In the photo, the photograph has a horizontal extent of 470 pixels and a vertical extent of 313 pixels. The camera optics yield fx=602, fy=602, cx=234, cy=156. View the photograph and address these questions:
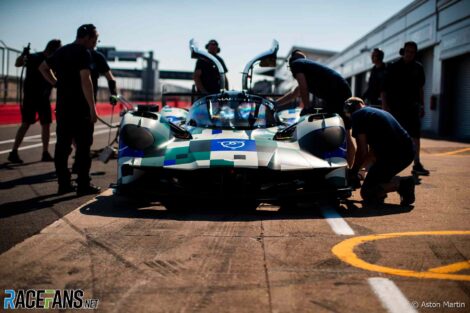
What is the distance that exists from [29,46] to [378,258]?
284 inches

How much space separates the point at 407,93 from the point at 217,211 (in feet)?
12.6

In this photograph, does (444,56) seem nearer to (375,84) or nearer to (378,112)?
(375,84)

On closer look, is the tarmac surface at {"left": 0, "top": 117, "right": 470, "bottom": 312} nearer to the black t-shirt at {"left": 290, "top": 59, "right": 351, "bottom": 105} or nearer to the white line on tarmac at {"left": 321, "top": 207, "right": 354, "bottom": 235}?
the white line on tarmac at {"left": 321, "top": 207, "right": 354, "bottom": 235}

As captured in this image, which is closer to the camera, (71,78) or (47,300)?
(47,300)

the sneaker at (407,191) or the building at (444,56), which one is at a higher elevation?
the building at (444,56)

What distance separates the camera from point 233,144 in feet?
17.4

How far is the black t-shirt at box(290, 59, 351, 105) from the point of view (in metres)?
6.95

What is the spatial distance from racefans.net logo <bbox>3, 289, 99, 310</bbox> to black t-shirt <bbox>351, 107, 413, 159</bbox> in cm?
357

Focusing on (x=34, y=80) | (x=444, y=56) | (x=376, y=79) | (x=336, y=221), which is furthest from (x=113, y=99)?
(x=444, y=56)

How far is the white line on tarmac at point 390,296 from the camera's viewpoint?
2.65m

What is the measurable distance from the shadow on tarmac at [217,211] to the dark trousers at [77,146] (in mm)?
636

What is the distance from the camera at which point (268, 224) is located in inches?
179

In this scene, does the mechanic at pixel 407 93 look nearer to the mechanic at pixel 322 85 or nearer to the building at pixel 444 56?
the mechanic at pixel 322 85

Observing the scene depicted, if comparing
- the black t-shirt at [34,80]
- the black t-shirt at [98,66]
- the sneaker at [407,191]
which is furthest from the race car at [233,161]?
the black t-shirt at [34,80]
